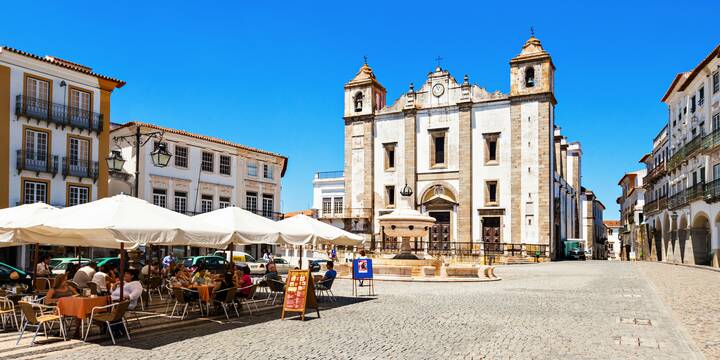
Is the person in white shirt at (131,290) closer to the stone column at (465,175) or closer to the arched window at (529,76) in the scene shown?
the stone column at (465,175)

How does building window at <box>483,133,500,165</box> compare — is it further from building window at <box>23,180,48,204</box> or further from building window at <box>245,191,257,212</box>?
building window at <box>23,180,48,204</box>

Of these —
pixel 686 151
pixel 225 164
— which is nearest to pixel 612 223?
pixel 686 151

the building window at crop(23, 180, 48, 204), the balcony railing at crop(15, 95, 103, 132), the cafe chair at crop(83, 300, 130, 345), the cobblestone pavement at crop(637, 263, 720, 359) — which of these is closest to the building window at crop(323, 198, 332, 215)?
the balcony railing at crop(15, 95, 103, 132)

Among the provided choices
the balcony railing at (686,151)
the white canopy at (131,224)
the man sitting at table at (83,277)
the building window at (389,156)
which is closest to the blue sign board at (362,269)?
the white canopy at (131,224)

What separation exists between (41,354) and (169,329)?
2.52 metres

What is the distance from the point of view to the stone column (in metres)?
48.4

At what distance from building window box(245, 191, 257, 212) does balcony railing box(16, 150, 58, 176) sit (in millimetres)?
15897

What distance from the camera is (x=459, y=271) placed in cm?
2419

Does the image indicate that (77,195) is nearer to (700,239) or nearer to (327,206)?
(327,206)

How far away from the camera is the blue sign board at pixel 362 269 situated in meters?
18.1

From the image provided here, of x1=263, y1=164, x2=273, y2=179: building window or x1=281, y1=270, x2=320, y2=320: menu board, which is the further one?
x1=263, y1=164, x2=273, y2=179: building window

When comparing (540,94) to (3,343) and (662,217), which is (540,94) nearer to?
(662,217)

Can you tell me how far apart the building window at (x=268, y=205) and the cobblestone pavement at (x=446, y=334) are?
3113 centimetres

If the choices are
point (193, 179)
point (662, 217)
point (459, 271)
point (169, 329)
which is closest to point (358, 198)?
point (193, 179)
